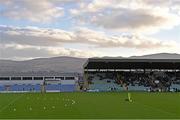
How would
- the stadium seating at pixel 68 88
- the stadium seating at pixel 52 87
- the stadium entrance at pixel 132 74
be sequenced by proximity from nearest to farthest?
1. the stadium seating at pixel 68 88
2. the stadium seating at pixel 52 87
3. the stadium entrance at pixel 132 74

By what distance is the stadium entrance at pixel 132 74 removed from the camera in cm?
9284

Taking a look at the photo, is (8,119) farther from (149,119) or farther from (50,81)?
(50,81)

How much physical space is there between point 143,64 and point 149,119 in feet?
232

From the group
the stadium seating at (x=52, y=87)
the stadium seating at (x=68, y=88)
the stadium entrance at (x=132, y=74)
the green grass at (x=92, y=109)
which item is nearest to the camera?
the green grass at (x=92, y=109)

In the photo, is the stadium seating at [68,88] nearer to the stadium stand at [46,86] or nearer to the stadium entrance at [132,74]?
the stadium stand at [46,86]

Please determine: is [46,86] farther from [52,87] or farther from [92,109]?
[92,109]

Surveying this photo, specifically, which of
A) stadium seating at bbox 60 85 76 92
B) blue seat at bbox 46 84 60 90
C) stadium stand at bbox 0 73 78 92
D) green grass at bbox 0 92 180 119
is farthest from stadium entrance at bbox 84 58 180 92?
green grass at bbox 0 92 180 119

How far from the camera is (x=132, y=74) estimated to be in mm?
101938

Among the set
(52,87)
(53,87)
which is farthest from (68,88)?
(52,87)

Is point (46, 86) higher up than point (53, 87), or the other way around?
point (46, 86)

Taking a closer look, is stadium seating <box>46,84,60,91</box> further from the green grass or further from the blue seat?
the green grass

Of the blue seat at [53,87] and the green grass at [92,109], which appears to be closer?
the green grass at [92,109]

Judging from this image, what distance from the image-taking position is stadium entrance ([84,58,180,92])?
92.8m

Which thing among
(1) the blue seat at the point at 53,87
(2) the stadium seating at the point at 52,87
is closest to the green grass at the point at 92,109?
(2) the stadium seating at the point at 52,87
